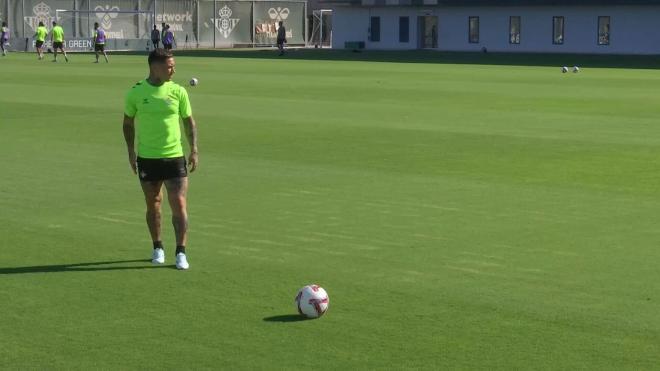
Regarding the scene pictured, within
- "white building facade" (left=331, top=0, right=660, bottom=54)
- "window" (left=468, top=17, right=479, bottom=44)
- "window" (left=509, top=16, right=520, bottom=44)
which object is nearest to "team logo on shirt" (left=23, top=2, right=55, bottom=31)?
"white building facade" (left=331, top=0, right=660, bottom=54)

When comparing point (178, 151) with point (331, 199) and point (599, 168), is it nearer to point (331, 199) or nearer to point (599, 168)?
point (331, 199)

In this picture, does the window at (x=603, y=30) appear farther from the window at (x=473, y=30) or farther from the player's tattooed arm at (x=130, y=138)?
the player's tattooed arm at (x=130, y=138)

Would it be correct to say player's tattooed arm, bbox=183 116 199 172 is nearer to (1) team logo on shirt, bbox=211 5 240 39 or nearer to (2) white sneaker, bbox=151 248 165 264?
(2) white sneaker, bbox=151 248 165 264

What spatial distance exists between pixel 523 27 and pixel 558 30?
2.53 meters

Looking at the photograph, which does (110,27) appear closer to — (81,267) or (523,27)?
(523,27)

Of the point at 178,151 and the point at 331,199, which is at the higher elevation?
the point at 178,151

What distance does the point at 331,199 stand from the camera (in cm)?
1451

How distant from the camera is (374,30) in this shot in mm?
86312

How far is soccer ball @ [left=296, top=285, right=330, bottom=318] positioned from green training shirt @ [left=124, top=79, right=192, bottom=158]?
2.29 m

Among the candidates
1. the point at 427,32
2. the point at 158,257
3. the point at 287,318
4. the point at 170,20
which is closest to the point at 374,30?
the point at 427,32

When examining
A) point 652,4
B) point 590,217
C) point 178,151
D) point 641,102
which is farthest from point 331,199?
point 652,4

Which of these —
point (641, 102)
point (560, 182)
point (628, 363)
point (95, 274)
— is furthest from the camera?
point (641, 102)

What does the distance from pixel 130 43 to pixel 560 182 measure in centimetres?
6530

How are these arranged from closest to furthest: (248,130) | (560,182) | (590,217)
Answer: (590,217), (560,182), (248,130)
